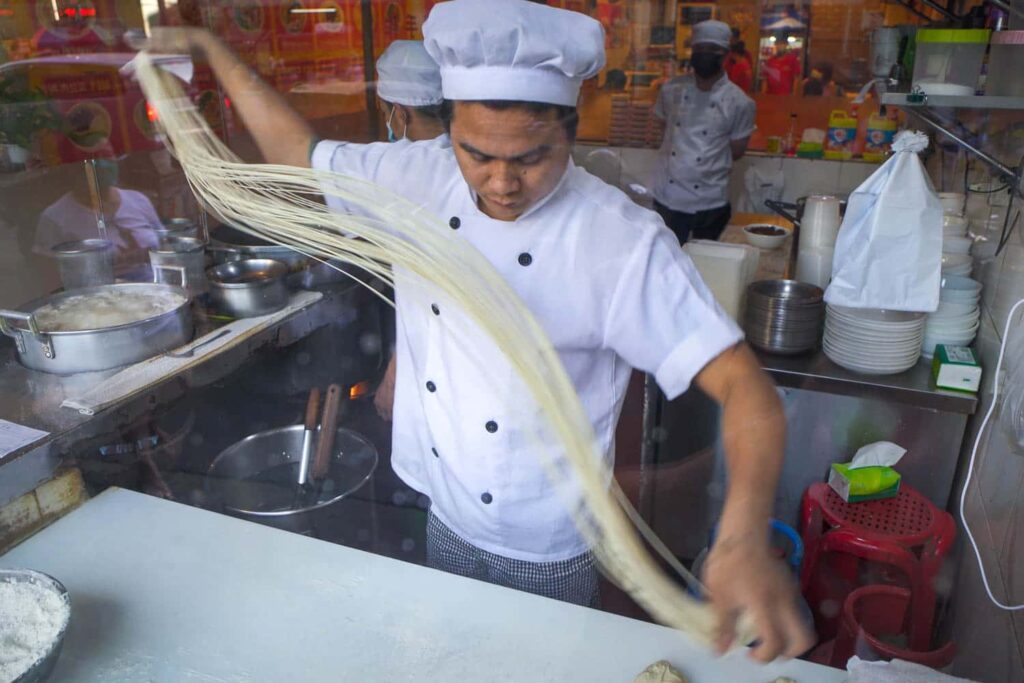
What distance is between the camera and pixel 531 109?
0.67m

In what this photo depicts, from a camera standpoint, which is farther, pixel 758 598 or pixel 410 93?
pixel 410 93

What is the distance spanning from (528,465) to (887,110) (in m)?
2.19

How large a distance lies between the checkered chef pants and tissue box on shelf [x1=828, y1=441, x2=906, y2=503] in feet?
2.18

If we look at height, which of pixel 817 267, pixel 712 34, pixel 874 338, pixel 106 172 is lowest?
pixel 874 338

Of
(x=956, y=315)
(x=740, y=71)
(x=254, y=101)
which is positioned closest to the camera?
(x=254, y=101)

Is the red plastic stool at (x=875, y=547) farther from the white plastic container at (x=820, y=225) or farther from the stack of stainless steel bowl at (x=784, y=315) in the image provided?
the white plastic container at (x=820, y=225)

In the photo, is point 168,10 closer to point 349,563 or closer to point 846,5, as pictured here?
point 349,563

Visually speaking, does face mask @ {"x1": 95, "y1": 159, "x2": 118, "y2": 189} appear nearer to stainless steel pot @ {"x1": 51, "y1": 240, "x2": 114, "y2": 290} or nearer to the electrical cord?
stainless steel pot @ {"x1": 51, "y1": 240, "x2": 114, "y2": 290}

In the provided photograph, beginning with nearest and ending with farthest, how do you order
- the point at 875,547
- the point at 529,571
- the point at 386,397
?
the point at 529,571 → the point at 386,397 → the point at 875,547

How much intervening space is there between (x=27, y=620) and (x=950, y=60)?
1.86 m

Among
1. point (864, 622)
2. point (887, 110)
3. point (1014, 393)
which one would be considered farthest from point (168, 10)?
point (887, 110)

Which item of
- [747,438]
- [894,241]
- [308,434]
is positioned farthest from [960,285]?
[308,434]

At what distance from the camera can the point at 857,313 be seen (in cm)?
140

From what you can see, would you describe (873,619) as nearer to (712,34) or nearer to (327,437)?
(327,437)
